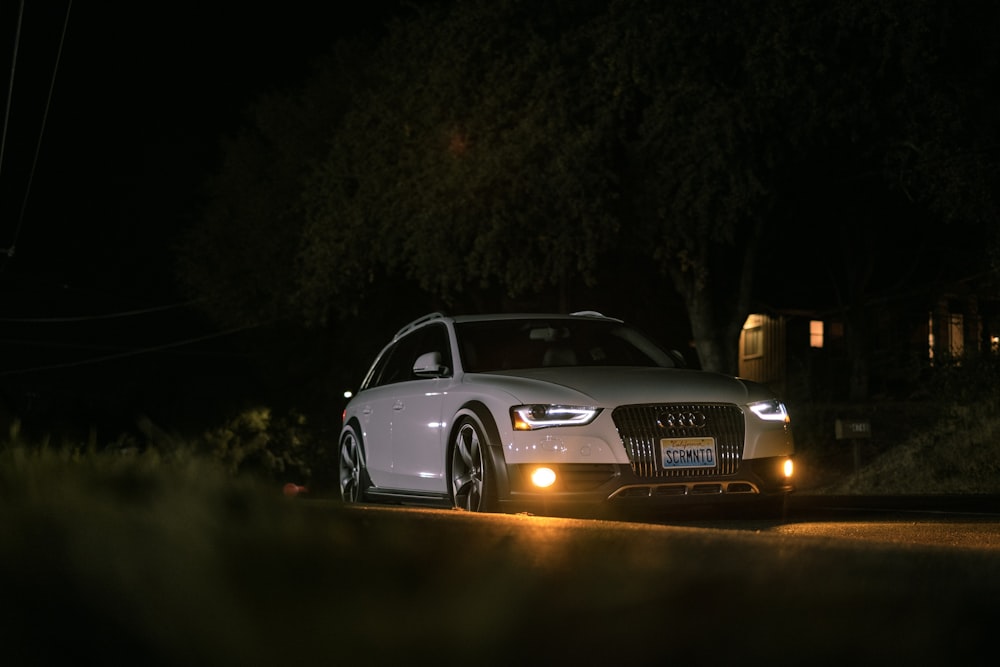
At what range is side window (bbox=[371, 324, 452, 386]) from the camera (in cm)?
1246

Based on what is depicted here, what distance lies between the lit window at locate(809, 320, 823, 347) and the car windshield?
35.9 m

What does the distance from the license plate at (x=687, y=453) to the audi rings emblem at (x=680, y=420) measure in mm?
97

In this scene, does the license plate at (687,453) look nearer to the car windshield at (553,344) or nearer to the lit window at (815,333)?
the car windshield at (553,344)

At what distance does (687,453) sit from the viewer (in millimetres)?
10469

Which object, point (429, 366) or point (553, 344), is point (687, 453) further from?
point (553, 344)

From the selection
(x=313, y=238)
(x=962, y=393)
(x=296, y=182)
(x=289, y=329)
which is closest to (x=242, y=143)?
(x=296, y=182)

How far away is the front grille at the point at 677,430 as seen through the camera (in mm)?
10367

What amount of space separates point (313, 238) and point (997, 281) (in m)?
14.7

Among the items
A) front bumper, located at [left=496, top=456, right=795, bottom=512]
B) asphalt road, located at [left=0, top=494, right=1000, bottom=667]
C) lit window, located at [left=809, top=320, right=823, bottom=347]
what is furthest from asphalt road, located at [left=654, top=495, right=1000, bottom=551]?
lit window, located at [left=809, top=320, right=823, bottom=347]

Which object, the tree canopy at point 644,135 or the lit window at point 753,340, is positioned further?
the lit window at point 753,340

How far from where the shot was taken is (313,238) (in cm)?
3503

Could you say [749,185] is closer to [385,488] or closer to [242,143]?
[385,488]

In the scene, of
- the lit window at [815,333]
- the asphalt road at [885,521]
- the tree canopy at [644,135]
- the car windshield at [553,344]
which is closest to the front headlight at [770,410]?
the asphalt road at [885,521]

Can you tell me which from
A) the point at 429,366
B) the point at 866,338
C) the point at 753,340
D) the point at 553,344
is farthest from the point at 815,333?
the point at 429,366
